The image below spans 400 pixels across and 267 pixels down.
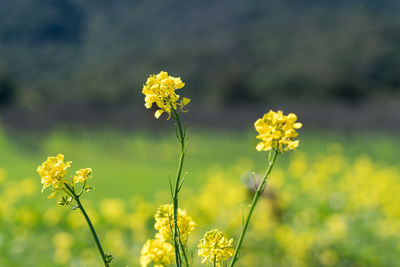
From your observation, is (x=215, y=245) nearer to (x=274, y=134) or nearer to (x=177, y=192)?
(x=177, y=192)

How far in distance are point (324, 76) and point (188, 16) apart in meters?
15.7

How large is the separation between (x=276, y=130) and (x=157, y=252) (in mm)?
463

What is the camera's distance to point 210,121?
45.0 ft

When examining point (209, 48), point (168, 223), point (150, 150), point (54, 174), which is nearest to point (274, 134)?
point (168, 223)

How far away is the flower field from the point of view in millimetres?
3709

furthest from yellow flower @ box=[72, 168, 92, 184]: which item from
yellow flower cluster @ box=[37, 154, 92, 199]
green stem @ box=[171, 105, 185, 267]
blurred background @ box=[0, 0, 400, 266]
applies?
blurred background @ box=[0, 0, 400, 266]

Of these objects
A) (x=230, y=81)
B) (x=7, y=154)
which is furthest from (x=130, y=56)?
(x=7, y=154)

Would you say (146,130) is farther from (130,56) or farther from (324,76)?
(130,56)

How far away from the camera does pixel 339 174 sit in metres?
8.02

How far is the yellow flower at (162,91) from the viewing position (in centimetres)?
106

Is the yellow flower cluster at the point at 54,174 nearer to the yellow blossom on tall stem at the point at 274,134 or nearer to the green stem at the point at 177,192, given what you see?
the green stem at the point at 177,192

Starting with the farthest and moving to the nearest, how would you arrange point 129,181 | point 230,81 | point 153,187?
point 230,81 < point 129,181 < point 153,187

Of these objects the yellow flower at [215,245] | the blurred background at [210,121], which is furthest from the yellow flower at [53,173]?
the blurred background at [210,121]

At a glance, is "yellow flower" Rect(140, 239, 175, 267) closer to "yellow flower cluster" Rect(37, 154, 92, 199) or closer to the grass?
"yellow flower cluster" Rect(37, 154, 92, 199)
